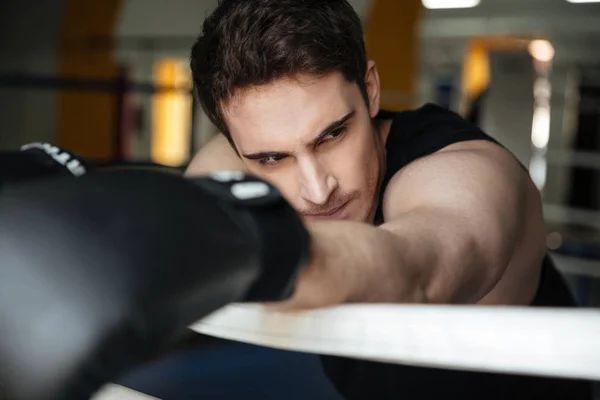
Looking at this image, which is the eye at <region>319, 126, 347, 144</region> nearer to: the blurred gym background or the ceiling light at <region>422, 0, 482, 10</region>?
the blurred gym background

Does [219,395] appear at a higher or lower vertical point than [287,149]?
lower

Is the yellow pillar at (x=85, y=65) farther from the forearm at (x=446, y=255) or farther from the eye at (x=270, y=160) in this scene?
the forearm at (x=446, y=255)

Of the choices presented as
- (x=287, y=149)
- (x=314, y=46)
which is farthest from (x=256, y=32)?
(x=287, y=149)

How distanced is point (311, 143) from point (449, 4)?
335 inches

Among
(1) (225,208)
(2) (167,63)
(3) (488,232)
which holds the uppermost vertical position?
(1) (225,208)

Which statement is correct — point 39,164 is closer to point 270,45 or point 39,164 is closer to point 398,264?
point 270,45

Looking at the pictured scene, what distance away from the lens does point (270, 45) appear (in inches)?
40.5

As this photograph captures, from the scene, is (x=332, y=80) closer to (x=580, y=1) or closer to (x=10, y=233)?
(x=10, y=233)

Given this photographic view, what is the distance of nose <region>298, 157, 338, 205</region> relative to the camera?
3.07ft

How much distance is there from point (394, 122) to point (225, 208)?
2.67 ft

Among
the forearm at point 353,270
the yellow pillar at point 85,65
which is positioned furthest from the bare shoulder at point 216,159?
the yellow pillar at point 85,65

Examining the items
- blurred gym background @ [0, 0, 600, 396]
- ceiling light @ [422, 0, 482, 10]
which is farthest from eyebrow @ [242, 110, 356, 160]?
ceiling light @ [422, 0, 482, 10]

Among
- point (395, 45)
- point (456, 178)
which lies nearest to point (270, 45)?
point (456, 178)

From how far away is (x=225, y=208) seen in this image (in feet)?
1.44
